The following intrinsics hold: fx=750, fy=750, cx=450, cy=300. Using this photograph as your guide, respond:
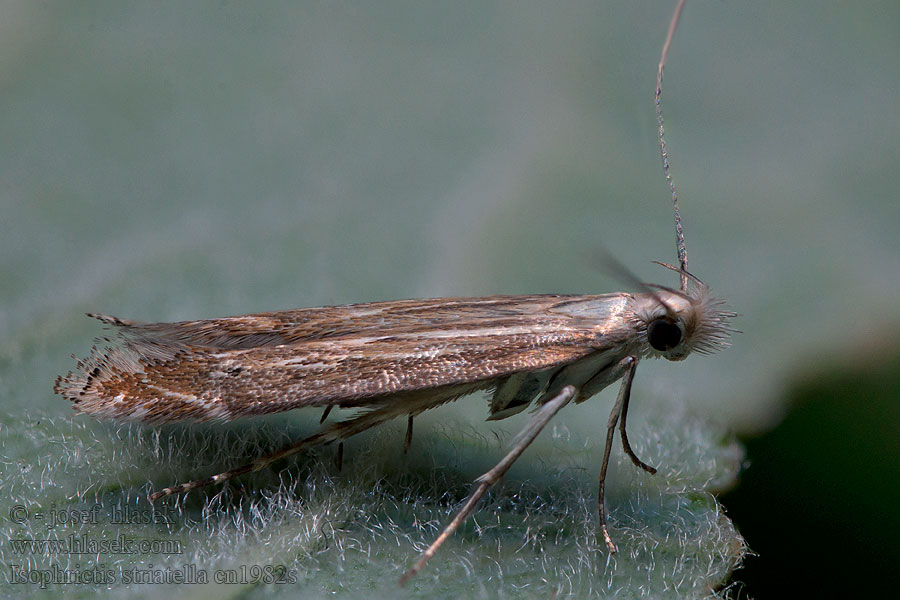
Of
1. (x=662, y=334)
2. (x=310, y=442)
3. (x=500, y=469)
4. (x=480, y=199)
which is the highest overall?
(x=480, y=199)

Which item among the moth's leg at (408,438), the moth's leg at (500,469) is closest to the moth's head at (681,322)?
the moth's leg at (500,469)

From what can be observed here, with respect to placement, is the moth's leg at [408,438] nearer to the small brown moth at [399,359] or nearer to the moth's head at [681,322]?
the small brown moth at [399,359]

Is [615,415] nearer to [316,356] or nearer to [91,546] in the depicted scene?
[316,356]

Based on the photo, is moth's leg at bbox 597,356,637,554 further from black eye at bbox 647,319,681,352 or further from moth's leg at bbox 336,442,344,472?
moth's leg at bbox 336,442,344,472

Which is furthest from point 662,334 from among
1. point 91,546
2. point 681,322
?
point 91,546

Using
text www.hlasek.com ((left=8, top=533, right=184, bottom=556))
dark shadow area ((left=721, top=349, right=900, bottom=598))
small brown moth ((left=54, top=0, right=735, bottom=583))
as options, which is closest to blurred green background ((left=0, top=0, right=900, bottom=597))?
dark shadow area ((left=721, top=349, right=900, bottom=598))

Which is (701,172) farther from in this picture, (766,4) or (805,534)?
(805,534)

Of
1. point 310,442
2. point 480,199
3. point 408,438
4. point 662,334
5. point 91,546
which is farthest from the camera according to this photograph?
point 480,199
